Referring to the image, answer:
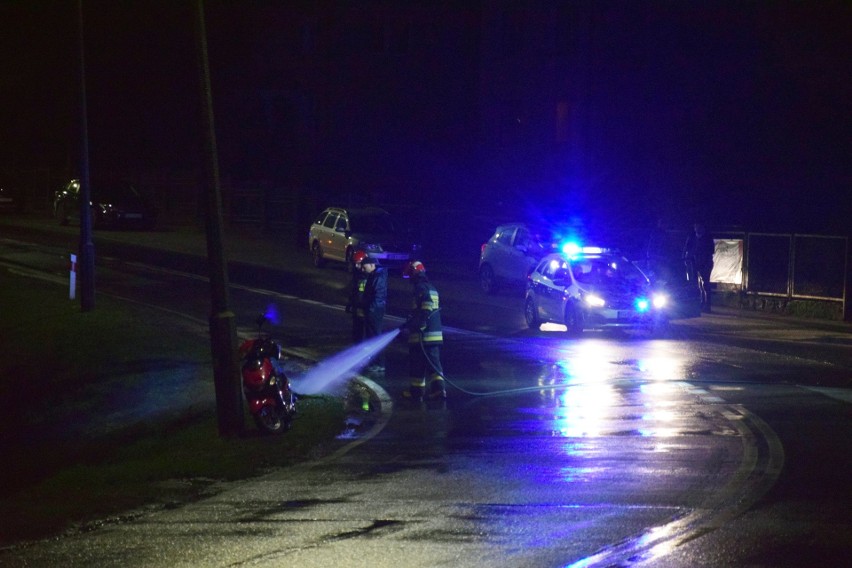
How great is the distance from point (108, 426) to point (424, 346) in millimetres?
4025

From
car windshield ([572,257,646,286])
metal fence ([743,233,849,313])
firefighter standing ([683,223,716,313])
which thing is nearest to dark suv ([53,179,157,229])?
firefighter standing ([683,223,716,313])

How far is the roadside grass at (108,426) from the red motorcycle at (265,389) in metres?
0.20

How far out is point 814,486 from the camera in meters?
9.56

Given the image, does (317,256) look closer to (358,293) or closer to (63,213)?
(63,213)

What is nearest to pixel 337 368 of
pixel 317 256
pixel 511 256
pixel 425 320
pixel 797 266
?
pixel 425 320

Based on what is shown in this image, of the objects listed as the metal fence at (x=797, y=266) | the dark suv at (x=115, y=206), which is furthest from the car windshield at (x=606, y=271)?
the dark suv at (x=115, y=206)

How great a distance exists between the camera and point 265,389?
12562 mm

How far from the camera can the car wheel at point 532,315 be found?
2267cm

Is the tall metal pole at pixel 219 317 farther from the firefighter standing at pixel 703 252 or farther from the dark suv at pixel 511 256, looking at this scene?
the firefighter standing at pixel 703 252

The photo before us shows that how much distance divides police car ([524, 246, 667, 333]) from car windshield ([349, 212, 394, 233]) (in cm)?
1050

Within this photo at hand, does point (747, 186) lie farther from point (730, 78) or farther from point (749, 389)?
point (749, 389)

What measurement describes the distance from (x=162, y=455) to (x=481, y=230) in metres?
27.6

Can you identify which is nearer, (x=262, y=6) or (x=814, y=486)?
(x=814, y=486)

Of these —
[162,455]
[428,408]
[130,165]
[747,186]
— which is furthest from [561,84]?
[162,455]
